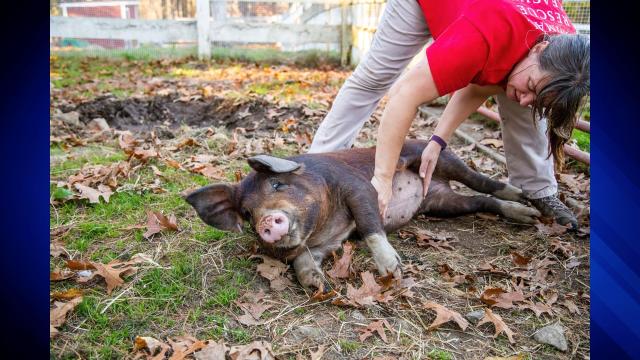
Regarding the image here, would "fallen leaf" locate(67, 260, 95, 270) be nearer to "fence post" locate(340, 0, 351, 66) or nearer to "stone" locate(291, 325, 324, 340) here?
"stone" locate(291, 325, 324, 340)

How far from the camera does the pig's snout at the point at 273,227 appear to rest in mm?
2895

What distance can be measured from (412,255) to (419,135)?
9.35ft

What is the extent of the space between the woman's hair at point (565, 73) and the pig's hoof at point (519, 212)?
116cm

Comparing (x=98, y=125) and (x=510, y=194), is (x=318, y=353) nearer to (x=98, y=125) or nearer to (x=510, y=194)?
(x=510, y=194)

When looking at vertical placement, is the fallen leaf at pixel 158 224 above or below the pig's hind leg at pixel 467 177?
below

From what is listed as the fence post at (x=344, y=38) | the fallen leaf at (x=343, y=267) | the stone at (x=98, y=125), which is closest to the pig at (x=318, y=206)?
the fallen leaf at (x=343, y=267)

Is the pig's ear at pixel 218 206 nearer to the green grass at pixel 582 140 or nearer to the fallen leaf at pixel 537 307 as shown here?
the fallen leaf at pixel 537 307

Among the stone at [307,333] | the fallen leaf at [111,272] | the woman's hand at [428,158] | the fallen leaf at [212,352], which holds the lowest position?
the stone at [307,333]

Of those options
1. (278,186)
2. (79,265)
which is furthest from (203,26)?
(79,265)

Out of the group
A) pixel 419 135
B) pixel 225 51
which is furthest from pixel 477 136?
pixel 225 51

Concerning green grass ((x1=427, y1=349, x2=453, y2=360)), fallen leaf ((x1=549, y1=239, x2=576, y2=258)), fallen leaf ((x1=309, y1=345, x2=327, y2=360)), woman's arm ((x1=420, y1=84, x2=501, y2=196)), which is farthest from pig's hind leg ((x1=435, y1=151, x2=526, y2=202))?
fallen leaf ((x1=309, y1=345, x2=327, y2=360))

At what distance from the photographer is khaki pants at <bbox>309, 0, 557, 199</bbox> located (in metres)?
3.69
